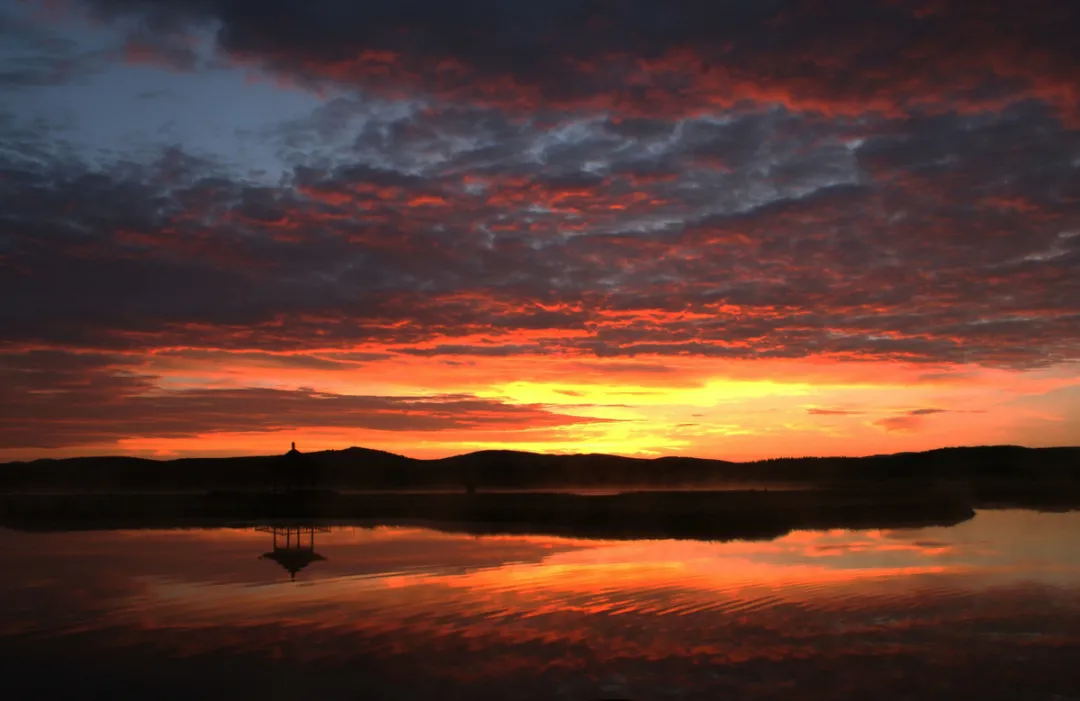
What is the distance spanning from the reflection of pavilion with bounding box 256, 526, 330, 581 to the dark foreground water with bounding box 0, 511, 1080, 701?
279 mm

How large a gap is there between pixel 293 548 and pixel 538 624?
71.4 feet

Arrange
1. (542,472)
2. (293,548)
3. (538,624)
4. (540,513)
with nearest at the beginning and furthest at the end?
1. (538,624)
2. (293,548)
3. (540,513)
4. (542,472)

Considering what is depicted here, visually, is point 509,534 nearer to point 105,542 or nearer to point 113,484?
point 105,542

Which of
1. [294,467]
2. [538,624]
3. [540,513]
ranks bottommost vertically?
[538,624]

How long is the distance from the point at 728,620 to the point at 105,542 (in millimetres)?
34904

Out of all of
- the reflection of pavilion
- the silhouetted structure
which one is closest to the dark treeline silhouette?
the silhouetted structure

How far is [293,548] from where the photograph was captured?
1613 inches

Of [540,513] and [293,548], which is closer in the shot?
[293,548]

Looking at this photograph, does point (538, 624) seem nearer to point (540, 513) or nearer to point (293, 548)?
point (293, 548)

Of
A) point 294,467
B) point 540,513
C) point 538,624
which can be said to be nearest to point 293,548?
point 538,624

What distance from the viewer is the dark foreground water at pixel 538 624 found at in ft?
55.8

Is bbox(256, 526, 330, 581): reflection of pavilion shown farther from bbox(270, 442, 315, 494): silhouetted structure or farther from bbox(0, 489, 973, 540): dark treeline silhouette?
bbox(270, 442, 315, 494): silhouetted structure

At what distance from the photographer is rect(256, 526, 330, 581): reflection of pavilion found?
35.1 metres

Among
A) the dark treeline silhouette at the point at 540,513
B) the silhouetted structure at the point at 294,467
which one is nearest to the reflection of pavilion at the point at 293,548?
the dark treeline silhouette at the point at 540,513
